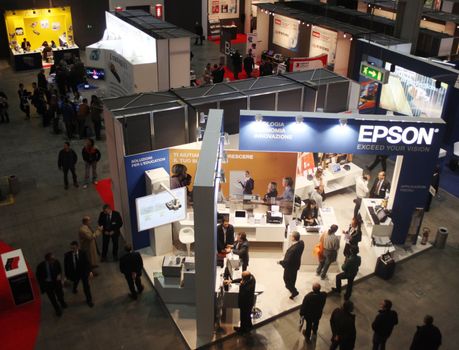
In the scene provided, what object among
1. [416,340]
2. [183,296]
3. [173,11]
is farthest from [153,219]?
[173,11]

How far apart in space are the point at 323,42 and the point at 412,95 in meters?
5.00

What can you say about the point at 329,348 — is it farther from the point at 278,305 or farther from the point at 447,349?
the point at 447,349

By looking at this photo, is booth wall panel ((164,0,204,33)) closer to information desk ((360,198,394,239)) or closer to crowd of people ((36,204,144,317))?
information desk ((360,198,394,239))

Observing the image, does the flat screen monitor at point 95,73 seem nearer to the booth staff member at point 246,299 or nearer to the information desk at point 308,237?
the information desk at point 308,237

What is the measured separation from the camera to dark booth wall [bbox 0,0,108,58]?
63.6ft

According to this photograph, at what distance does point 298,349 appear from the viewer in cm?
682

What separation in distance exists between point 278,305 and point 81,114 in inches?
303

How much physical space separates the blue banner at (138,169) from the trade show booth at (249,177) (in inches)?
0.7

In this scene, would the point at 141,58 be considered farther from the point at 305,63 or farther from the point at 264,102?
the point at 264,102

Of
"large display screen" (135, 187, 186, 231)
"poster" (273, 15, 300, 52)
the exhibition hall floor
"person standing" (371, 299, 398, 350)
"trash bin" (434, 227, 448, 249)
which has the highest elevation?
"poster" (273, 15, 300, 52)

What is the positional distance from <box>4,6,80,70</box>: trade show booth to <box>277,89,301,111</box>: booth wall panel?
11342 millimetres

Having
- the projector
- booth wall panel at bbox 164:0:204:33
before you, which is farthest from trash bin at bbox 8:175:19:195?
booth wall panel at bbox 164:0:204:33

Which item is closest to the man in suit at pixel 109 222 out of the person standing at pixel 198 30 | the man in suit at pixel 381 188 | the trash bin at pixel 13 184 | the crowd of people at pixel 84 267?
the crowd of people at pixel 84 267

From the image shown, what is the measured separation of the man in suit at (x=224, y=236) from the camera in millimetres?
7824
